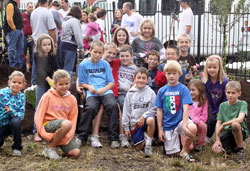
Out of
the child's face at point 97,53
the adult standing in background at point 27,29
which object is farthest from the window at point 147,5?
the child's face at point 97,53

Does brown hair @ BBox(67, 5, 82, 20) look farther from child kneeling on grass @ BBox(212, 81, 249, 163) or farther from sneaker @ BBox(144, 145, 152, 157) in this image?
child kneeling on grass @ BBox(212, 81, 249, 163)

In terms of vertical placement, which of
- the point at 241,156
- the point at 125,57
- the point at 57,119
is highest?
the point at 125,57

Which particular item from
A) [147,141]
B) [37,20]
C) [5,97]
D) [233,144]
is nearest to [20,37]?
[37,20]

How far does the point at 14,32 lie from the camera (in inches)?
393

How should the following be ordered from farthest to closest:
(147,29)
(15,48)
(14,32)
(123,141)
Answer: (15,48) < (14,32) < (147,29) < (123,141)

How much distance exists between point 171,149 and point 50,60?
7.58ft

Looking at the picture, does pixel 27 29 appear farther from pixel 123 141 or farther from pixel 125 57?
pixel 123 141

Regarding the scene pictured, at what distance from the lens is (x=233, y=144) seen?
556 cm

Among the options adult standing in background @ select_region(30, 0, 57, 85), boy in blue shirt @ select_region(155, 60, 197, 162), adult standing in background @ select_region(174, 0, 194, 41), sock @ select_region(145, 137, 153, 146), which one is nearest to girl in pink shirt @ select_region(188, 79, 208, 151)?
boy in blue shirt @ select_region(155, 60, 197, 162)

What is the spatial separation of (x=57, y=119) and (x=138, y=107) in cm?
122

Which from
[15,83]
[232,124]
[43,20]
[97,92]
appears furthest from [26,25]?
[232,124]

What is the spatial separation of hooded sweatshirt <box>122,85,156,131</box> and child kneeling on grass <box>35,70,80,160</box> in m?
0.83

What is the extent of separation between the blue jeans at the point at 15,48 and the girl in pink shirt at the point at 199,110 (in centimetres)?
571

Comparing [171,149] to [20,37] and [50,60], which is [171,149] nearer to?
[50,60]
